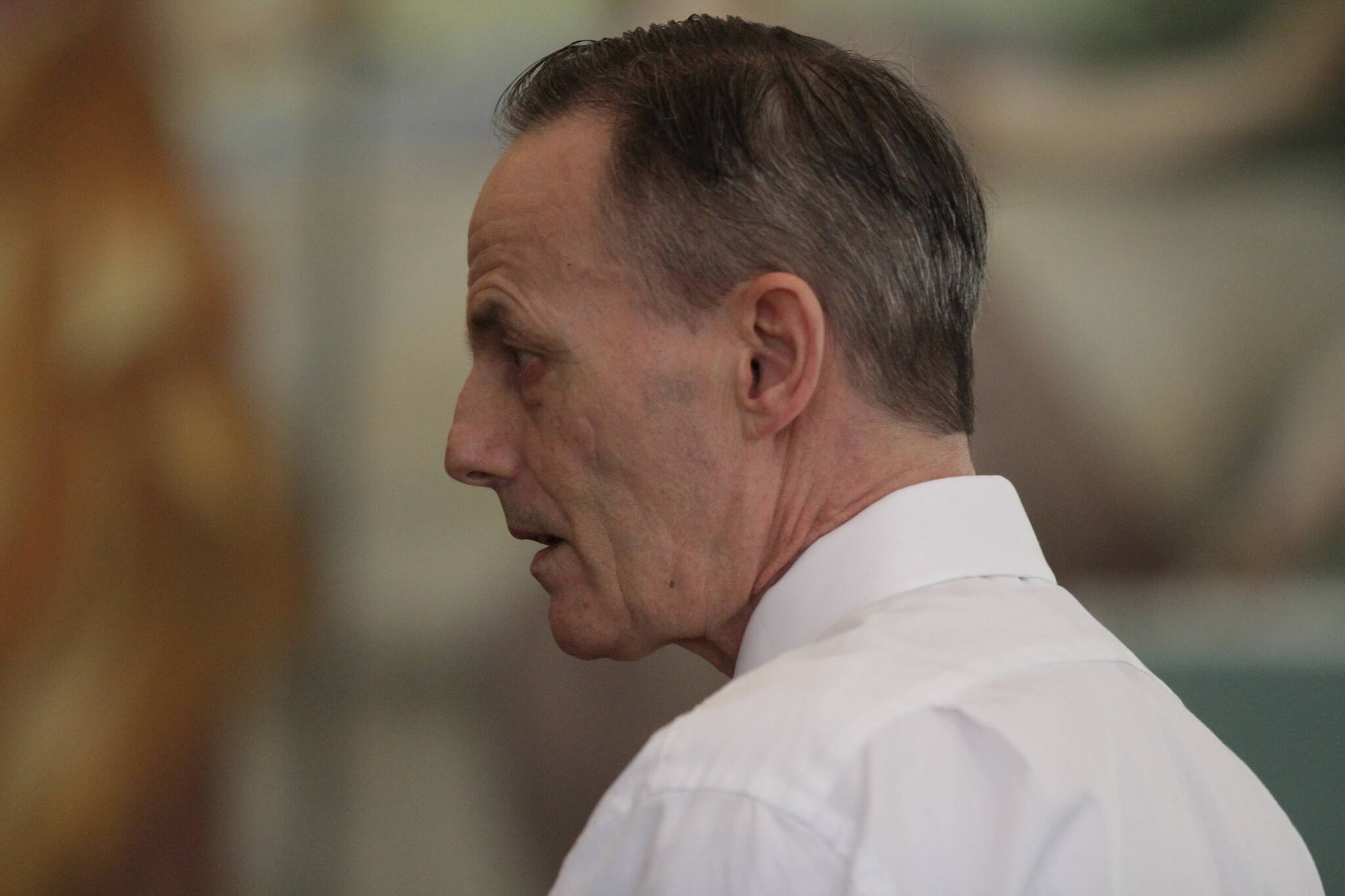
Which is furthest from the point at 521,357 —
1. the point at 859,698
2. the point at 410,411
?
the point at 410,411

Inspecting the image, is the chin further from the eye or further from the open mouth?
the eye

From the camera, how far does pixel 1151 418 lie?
2.54 meters

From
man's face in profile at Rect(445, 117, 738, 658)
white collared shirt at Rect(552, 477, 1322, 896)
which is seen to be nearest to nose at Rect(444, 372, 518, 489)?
man's face in profile at Rect(445, 117, 738, 658)

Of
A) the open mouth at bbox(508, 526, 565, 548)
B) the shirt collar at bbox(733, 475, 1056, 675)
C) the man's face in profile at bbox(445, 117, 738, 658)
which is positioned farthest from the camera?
the open mouth at bbox(508, 526, 565, 548)

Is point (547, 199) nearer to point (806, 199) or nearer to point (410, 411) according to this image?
point (806, 199)

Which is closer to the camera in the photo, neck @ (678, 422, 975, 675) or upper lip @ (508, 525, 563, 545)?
neck @ (678, 422, 975, 675)

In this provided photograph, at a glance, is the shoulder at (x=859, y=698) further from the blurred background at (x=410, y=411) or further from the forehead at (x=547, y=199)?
the blurred background at (x=410, y=411)

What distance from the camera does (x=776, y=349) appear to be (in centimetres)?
121

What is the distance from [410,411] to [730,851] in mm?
1749

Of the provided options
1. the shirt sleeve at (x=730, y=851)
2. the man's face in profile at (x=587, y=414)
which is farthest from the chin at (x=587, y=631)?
the shirt sleeve at (x=730, y=851)

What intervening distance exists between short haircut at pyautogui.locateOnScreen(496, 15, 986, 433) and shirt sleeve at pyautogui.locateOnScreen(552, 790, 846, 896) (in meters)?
0.49

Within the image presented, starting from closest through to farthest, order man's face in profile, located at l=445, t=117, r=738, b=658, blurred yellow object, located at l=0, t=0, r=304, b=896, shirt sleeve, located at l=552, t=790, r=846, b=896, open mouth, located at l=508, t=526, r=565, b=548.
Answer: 1. shirt sleeve, located at l=552, t=790, r=846, b=896
2. man's face in profile, located at l=445, t=117, r=738, b=658
3. open mouth, located at l=508, t=526, r=565, b=548
4. blurred yellow object, located at l=0, t=0, r=304, b=896

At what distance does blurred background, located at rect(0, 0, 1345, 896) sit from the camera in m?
2.37

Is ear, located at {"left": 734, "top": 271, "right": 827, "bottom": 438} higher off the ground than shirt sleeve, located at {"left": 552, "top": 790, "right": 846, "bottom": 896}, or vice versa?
ear, located at {"left": 734, "top": 271, "right": 827, "bottom": 438}
